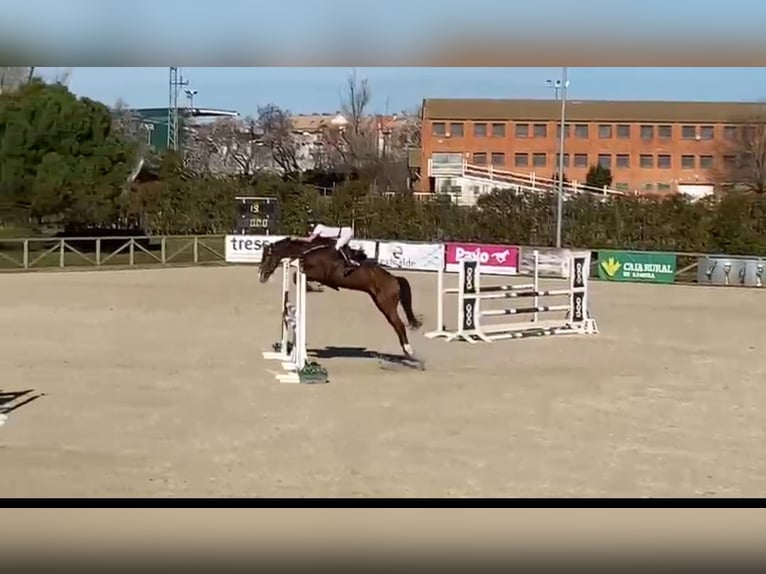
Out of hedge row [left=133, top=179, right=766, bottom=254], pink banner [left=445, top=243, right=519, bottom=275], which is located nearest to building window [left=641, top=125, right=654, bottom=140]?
hedge row [left=133, top=179, right=766, bottom=254]

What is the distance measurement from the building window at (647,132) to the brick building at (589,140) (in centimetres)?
3

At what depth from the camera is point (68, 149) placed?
72.0 feet

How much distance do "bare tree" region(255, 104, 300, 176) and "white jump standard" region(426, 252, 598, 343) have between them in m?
17.8

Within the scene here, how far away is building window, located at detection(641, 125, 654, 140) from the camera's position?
3192 centimetres

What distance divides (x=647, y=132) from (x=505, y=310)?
2243 centimetres

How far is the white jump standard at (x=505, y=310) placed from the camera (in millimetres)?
10898

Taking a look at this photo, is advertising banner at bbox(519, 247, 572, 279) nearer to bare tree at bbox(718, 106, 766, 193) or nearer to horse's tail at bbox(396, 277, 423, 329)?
bare tree at bbox(718, 106, 766, 193)

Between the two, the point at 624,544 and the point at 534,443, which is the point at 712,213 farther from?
the point at 624,544

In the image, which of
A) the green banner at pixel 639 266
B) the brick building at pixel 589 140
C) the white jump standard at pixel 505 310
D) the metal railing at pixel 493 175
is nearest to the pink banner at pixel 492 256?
the green banner at pixel 639 266

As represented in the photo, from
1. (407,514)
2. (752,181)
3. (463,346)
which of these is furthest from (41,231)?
(407,514)

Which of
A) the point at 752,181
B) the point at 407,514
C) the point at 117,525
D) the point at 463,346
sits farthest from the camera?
the point at 752,181

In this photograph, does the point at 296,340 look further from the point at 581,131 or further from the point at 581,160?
the point at 581,131

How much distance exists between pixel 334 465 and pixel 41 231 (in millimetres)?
19789

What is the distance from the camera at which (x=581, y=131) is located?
32.6 meters
